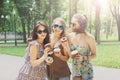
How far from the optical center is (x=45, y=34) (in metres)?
4.92

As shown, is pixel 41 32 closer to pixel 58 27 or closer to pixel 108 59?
pixel 58 27

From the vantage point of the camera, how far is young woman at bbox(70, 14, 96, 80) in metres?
4.97

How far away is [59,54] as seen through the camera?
Result: 485cm

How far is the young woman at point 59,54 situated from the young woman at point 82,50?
12 cm

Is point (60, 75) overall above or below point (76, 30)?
below

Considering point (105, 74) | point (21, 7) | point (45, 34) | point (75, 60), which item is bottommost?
point (105, 74)

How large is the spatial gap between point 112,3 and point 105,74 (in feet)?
148

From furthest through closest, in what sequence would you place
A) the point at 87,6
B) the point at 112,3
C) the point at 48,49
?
the point at 87,6, the point at 112,3, the point at 48,49

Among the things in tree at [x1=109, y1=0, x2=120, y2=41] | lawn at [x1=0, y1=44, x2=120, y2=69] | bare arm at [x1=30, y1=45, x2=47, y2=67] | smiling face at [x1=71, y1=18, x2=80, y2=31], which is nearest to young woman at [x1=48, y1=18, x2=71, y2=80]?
smiling face at [x1=71, y1=18, x2=80, y2=31]

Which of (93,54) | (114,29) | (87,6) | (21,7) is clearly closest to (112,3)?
(87,6)

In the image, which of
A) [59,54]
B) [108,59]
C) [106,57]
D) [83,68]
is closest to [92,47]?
[83,68]

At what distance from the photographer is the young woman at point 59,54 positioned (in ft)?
16.0

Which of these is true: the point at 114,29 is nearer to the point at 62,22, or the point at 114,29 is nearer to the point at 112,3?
the point at 112,3

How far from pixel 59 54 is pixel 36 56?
0.90ft
